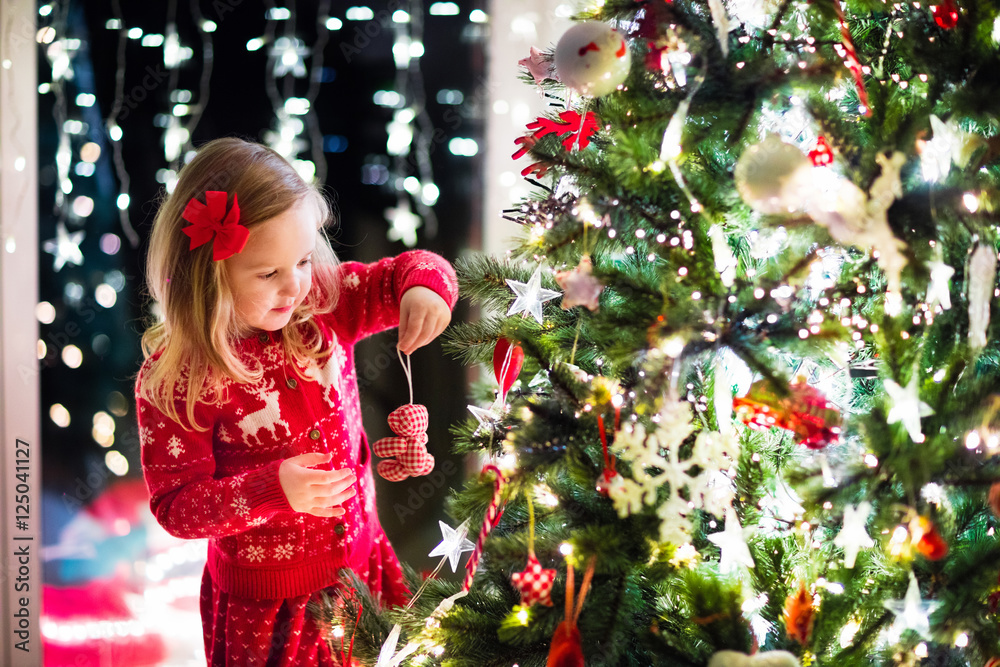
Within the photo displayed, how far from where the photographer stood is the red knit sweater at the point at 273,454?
3.52 ft

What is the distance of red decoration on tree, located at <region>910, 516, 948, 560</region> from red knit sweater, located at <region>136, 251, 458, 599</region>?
75 cm

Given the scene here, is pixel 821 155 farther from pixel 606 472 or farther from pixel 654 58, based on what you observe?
pixel 606 472

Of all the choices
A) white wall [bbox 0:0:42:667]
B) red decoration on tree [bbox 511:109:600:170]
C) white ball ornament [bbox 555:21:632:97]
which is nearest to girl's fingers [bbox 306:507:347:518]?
red decoration on tree [bbox 511:109:600:170]

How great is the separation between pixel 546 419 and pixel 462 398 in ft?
2.73

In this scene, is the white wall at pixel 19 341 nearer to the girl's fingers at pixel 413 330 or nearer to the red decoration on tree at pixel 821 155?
the girl's fingers at pixel 413 330

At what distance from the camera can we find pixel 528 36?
1.62m

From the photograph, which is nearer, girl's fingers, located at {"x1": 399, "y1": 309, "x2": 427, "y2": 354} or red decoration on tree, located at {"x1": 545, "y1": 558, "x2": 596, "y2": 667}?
red decoration on tree, located at {"x1": 545, "y1": 558, "x2": 596, "y2": 667}

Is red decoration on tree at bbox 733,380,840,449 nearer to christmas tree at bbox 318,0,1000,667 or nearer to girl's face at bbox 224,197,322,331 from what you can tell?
christmas tree at bbox 318,0,1000,667

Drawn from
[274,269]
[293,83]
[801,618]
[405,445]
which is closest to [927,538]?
[801,618]

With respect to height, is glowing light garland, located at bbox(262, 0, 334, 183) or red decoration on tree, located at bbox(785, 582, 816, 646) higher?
glowing light garland, located at bbox(262, 0, 334, 183)

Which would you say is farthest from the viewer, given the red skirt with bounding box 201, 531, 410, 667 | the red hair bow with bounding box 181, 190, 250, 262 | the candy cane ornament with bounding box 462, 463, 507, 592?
the red skirt with bounding box 201, 531, 410, 667

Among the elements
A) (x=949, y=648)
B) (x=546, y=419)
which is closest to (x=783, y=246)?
(x=546, y=419)

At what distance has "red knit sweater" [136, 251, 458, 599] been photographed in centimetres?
107

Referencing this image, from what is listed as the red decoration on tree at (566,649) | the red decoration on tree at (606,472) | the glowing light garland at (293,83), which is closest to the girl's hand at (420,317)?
the red decoration on tree at (606,472)
